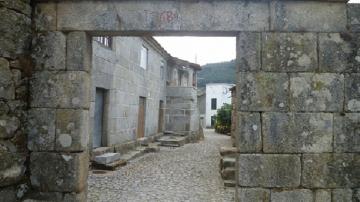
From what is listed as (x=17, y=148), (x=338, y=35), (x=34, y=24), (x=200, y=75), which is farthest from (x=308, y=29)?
(x=200, y=75)

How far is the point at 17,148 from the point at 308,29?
141 inches

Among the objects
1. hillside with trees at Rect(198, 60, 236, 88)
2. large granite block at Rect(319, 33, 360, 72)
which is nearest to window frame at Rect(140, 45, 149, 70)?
large granite block at Rect(319, 33, 360, 72)

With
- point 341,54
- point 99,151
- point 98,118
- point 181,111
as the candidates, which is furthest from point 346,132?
point 181,111

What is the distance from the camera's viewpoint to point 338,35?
4.05 m

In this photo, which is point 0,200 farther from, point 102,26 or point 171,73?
point 171,73

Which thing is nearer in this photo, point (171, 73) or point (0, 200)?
point (0, 200)

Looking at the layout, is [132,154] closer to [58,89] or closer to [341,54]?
[58,89]

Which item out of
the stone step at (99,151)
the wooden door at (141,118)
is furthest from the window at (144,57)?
the stone step at (99,151)

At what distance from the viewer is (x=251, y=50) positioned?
4.06m

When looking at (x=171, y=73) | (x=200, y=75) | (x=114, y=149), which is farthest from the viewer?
(x=200, y=75)

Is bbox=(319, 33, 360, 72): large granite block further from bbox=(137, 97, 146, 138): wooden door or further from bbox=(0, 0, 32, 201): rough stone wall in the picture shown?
bbox=(137, 97, 146, 138): wooden door

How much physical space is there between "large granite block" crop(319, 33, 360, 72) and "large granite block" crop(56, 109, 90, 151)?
9.43ft

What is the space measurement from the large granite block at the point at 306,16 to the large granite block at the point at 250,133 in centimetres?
106

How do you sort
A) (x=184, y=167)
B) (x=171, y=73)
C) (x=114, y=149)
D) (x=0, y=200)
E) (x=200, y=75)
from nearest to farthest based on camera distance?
(x=0, y=200)
(x=184, y=167)
(x=114, y=149)
(x=171, y=73)
(x=200, y=75)
